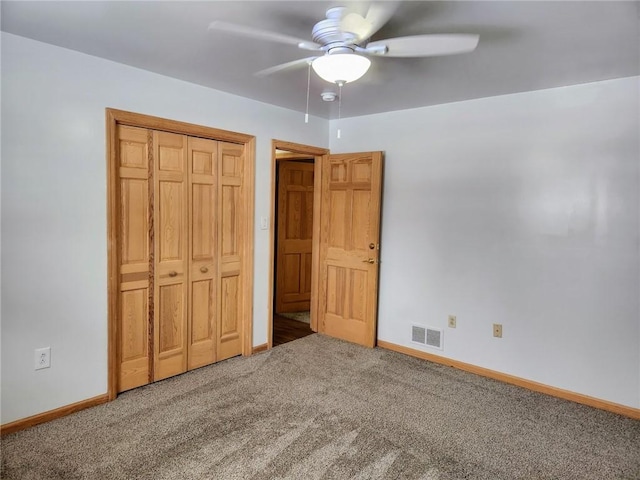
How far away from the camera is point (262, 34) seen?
5.90 feet

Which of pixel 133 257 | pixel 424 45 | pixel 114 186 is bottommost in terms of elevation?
pixel 133 257

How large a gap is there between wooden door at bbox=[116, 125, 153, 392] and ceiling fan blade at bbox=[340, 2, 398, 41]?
1.80m

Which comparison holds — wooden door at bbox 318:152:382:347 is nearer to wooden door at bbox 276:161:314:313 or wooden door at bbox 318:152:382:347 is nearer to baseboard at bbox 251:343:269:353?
baseboard at bbox 251:343:269:353

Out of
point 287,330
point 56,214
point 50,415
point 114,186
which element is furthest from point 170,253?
point 287,330

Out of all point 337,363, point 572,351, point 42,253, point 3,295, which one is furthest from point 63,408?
point 572,351

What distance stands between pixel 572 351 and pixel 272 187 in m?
2.82

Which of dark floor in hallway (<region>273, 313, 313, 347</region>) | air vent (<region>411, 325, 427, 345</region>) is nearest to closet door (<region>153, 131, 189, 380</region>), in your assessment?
dark floor in hallway (<region>273, 313, 313, 347</region>)

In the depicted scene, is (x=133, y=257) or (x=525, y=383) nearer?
(x=133, y=257)

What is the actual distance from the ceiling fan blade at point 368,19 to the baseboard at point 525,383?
9.21ft

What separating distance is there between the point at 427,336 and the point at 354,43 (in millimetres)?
2720

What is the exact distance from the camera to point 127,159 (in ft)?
9.15

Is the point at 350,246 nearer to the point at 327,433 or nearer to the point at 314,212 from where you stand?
the point at 314,212

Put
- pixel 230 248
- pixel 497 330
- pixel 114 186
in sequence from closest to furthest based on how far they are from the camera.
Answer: pixel 114 186 < pixel 497 330 < pixel 230 248

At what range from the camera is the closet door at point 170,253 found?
2.99m
